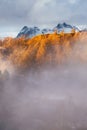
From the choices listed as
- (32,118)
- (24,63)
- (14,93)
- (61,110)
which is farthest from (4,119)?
(24,63)

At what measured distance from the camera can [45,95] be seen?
120875 mm

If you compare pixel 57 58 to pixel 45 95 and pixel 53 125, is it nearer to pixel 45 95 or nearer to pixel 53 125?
pixel 45 95

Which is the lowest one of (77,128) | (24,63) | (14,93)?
(77,128)

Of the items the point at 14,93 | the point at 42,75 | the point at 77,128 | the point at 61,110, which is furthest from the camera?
the point at 42,75

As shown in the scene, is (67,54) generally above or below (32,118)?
above

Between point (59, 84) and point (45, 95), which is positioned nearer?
point (45, 95)

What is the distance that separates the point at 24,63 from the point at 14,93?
74.8 meters

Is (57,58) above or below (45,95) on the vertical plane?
above

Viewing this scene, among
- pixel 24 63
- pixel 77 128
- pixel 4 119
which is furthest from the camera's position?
pixel 24 63

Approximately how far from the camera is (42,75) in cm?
17300

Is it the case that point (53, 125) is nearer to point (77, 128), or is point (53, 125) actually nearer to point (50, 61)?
point (77, 128)

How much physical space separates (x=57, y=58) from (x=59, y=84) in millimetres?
37695

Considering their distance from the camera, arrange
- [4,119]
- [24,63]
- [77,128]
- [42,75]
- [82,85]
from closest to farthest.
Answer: [77,128] → [4,119] → [82,85] → [42,75] → [24,63]

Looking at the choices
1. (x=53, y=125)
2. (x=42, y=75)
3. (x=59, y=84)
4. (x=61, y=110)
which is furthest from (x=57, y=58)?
(x=53, y=125)
